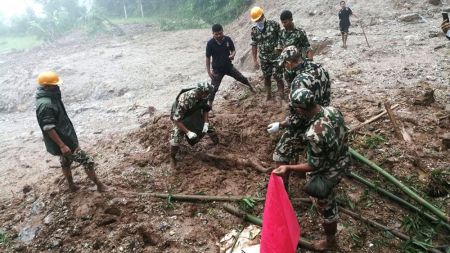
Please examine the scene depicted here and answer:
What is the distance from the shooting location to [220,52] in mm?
6129

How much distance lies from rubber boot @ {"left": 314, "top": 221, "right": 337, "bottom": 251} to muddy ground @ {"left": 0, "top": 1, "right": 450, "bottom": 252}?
5.7 inches

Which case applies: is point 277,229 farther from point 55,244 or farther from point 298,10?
point 298,10

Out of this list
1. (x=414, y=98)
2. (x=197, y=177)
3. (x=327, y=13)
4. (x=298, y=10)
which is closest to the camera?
(x=197, y=177)

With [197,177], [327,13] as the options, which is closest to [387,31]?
[327,13]

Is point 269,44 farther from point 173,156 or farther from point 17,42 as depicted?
point 17,42

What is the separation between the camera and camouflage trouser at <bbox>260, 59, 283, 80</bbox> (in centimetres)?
597

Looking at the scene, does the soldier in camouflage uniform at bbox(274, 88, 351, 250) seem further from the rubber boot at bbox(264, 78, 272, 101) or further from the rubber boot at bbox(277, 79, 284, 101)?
the rubber boot at bbox(264, 78, 272, 101)

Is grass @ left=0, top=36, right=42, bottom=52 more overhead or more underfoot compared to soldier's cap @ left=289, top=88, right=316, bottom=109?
more underfoot

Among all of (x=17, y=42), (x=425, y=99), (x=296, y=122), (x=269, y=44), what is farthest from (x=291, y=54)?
(x=17, y=42)

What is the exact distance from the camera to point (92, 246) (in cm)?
370

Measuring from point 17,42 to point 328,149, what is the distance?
2537 cm

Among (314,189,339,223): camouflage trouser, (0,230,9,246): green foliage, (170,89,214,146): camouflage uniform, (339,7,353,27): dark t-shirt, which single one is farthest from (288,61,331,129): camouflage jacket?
(339,7,353,27): dark t-shirt

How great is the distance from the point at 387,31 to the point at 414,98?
4.60 metres

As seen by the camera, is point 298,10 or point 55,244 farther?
point 298,10
